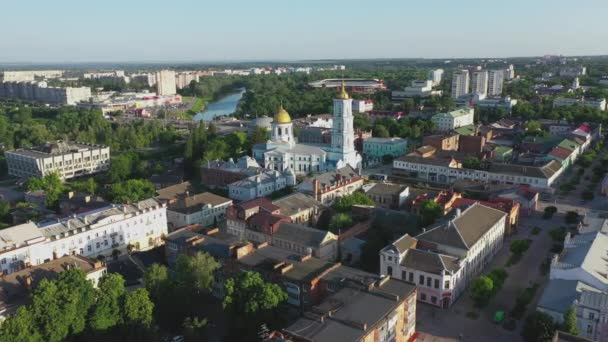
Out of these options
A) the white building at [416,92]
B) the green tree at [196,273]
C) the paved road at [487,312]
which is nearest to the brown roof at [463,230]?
the paved road at [487,312]

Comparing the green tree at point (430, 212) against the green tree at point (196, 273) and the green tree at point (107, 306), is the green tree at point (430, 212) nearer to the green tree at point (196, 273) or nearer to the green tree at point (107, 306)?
the green tree at point (196, 273)

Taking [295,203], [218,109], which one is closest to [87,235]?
[295,203]

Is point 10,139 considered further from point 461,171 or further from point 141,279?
point 461,171

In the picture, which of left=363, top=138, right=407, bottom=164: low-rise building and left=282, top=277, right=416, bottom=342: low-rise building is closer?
left=282, top=277, right=416, bottom=342: low-rise building

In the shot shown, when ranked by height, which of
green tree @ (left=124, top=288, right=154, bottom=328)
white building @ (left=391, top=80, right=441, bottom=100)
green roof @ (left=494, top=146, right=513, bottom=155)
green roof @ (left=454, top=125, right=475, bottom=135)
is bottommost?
green tree @ (left=124, top=288, right=154, bottom=328)

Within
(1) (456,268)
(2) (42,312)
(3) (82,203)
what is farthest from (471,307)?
(3) (82,203)

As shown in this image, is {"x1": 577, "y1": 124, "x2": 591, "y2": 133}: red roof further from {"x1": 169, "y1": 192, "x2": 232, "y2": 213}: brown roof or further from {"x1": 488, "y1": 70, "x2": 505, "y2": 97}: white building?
{"x1": 488, "y1": 70, "x2": 505, "y2": 97}: white building

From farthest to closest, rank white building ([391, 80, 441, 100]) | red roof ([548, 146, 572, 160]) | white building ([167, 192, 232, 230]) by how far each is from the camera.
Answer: white building ([391, 80, 441, 100]), red roof ([548, 146, 572, 160]), white building ([167, 192, 232, 230])

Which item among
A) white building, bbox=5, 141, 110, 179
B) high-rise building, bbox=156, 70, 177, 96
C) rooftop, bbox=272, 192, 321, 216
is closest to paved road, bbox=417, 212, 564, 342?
rooftop, bbox=272, 192, 321, 216
